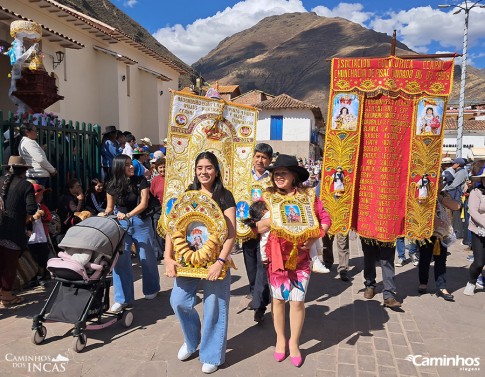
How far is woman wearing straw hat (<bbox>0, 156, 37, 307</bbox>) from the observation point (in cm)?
447

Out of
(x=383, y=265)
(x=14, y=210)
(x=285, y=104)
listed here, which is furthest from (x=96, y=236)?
(x=285, y=104)

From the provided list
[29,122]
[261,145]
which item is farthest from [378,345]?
[29,122]

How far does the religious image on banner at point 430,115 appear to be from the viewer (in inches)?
191

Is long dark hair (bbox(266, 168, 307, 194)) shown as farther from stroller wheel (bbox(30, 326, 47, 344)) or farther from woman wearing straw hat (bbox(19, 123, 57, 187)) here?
woman wearing straw hat (bbox(19, 123, 57, 187))

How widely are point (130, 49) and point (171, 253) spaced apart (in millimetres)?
17386

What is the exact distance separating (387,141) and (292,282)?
2.46 meters

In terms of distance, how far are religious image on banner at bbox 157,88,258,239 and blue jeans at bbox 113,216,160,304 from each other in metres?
0.21

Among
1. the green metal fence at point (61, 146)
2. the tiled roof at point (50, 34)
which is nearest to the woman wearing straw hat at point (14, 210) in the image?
the green metal fence at point (61, 146)

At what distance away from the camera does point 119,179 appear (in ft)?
15.5

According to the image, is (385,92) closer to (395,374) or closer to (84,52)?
(395,374)

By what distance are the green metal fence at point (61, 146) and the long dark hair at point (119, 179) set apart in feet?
6.53

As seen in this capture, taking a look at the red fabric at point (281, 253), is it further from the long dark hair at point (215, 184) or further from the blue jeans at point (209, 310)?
the long dark hair at point (215, 184)

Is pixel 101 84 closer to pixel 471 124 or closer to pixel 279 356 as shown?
pixel 279 356

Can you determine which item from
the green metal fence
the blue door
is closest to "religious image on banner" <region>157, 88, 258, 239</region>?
the green metal fence
